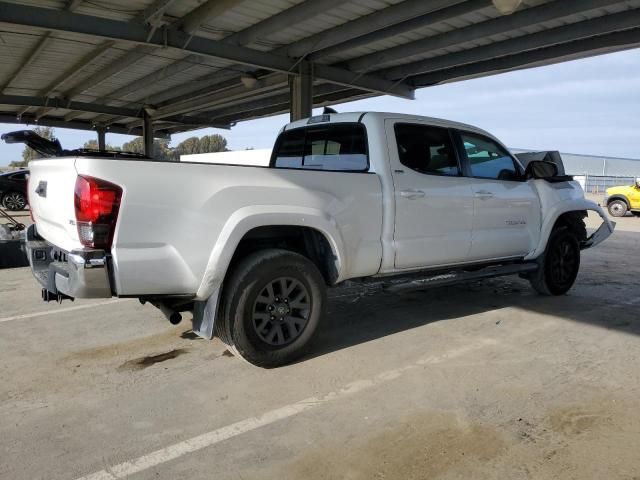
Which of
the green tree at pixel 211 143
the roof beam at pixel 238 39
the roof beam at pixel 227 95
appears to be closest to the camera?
the roof beam at pixel 238 39

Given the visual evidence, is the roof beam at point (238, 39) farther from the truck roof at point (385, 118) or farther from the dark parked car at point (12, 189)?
the truck roof at point (385, 118)

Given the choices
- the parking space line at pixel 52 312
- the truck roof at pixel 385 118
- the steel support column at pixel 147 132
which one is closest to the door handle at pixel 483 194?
the truck roof at pixel 385 118

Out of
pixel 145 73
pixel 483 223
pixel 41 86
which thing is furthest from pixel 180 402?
pixel 41 86

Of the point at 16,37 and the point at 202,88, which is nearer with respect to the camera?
the point at 16,37

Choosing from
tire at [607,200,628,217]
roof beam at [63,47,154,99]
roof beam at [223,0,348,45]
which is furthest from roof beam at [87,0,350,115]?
tire at [607,200,628,217]

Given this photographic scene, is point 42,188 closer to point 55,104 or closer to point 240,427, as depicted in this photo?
point 240,427

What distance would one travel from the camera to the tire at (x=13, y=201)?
18.2m

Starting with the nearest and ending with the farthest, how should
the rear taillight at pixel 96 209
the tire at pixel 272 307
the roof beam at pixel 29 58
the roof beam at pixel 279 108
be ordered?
the rear taillight at pixel 96 209
the tire at pixel 272 307
the roof beam at pixel 29 58
the roof beam at pixel 279 108

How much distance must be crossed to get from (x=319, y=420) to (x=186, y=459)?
0.85m

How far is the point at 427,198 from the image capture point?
4.77 metres

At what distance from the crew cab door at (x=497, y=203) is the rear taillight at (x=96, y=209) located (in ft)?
11.5

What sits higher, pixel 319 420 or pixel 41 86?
pixel 41 86

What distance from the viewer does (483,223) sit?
212 inches

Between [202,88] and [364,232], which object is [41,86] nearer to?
[202,88]
